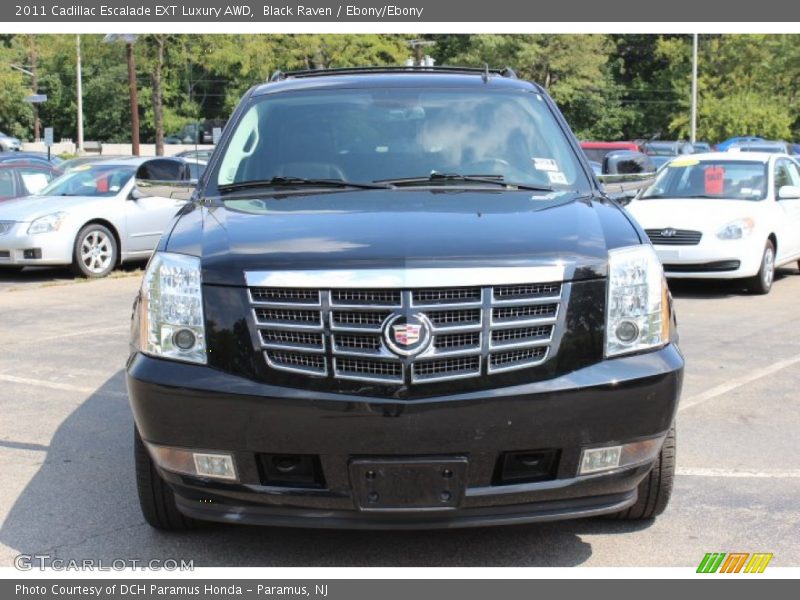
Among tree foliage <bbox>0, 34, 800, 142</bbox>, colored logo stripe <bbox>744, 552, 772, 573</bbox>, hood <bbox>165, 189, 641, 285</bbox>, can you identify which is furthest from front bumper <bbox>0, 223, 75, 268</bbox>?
tree foliage <bbox>0, 34, 800, 142</bbox>

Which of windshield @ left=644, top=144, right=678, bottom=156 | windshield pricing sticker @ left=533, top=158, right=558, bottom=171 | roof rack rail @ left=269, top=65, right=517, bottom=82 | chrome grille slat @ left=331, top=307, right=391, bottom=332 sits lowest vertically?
chrome grille slat @ left=331, top=307, right=391, bottom=332

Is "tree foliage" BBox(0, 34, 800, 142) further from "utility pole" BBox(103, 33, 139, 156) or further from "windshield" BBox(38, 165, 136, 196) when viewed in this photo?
"windshield" BBox(38, 165, 136, 196)

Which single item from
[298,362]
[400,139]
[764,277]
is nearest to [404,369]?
[298,362]

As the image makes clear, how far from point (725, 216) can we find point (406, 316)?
9.04 meters

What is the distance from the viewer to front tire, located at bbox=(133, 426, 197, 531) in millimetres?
4277

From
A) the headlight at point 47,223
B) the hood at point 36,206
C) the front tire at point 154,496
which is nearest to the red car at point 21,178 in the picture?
the hood at point 36,206

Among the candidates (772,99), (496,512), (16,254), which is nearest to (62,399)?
(496,512)

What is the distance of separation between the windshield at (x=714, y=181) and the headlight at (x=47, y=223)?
7019mm

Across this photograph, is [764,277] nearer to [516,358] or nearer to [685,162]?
[685,162]

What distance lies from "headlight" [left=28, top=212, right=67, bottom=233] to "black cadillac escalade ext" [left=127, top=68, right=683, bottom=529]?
10.1 metres

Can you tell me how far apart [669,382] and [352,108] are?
2.24m

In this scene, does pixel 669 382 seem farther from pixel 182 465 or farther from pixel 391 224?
pixel 182 465

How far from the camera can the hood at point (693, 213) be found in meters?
11.9

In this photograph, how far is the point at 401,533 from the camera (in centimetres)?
443
